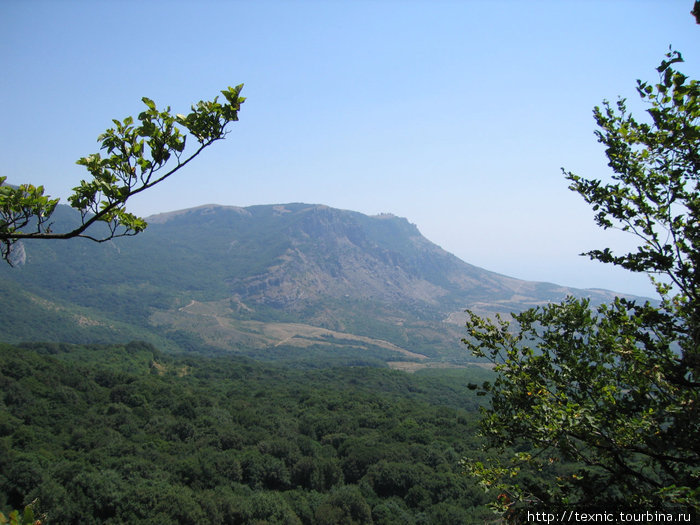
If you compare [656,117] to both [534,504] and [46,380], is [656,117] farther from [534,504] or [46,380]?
[46,380]

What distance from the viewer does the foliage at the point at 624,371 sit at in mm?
5176

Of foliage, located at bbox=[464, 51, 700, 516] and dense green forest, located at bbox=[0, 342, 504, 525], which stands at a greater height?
foliage, located at bbox=[464, 51, 700, 516]

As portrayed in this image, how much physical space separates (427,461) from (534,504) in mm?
44302

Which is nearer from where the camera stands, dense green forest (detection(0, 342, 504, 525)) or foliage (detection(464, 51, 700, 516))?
foliage (detection(464, 51, 700, 516))

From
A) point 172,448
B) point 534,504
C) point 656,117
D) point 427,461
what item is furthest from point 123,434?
point 656,117

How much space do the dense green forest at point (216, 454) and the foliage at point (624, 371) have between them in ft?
→ 50.7

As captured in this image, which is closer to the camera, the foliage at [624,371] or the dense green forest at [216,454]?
the foliage at [624,371]

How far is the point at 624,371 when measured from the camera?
5.96 m

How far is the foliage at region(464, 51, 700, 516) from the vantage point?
5.18 meters

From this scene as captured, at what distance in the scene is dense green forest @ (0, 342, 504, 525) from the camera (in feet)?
98.2

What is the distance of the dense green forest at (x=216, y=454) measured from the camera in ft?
98.2

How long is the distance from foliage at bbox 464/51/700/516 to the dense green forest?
608 inches

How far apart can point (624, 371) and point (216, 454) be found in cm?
4350

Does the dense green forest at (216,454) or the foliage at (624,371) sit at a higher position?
the foliage at (624,371)
